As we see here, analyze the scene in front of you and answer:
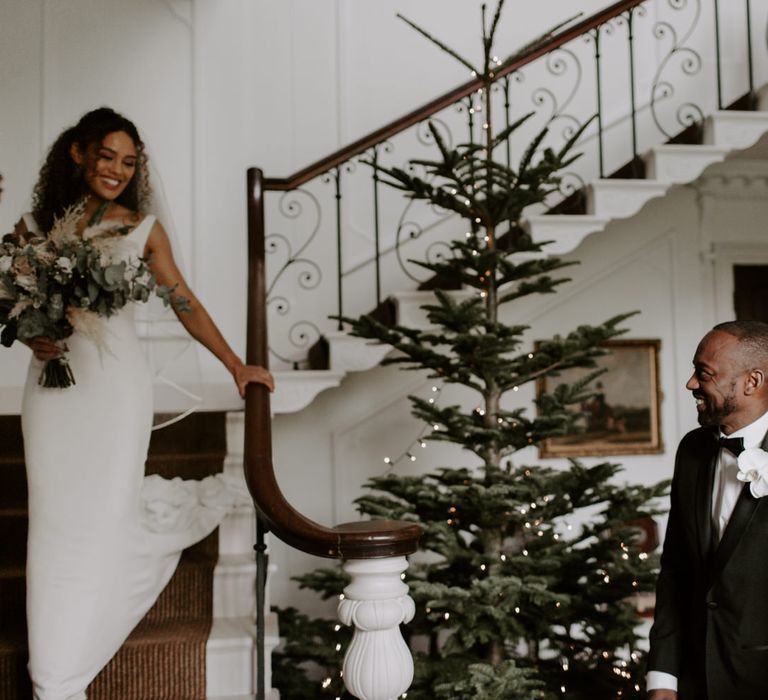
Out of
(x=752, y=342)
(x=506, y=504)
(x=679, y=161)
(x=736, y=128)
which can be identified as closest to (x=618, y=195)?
(x=679, y=161)

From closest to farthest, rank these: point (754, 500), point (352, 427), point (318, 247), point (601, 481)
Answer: point (754, 500) → point (601, 481) → point (352, 427) → point (318, 247)

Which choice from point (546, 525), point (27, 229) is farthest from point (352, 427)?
point (27, 229)

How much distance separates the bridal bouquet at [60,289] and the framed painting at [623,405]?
3731 mm

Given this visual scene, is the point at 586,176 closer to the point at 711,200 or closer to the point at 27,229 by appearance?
the point at 711,200

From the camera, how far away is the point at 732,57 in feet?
20.1

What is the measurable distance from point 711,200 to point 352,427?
299cm

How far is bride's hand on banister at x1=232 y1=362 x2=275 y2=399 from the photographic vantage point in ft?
9.03

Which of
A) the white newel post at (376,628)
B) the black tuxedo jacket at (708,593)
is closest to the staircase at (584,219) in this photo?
the black tuxedo jacket at (708,593)

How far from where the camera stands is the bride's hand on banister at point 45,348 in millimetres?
2441

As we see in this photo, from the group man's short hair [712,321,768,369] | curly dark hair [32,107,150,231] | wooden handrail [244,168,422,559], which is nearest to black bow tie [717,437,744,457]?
man's short hair [712,321,768,369]

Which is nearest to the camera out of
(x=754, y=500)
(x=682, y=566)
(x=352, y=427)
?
(x=754, y=500)

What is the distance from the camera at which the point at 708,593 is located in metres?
1.89

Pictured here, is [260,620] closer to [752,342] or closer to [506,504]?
[506,504]

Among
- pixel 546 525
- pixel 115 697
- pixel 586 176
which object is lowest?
pixel 115 697
